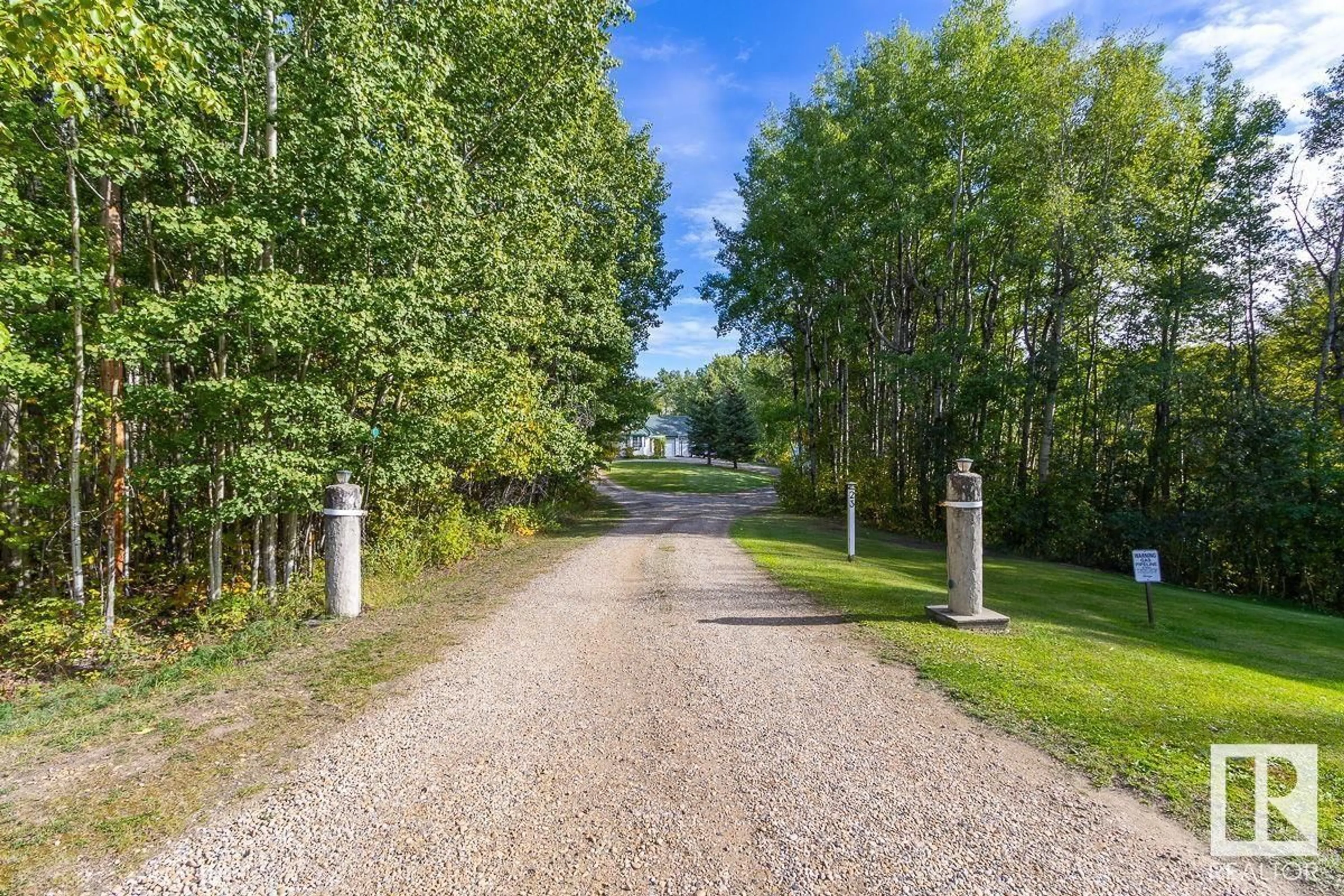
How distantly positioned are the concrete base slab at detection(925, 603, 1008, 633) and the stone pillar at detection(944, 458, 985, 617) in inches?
2.5

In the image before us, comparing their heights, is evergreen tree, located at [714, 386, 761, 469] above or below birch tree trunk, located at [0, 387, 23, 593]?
above

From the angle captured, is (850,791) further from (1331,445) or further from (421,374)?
(1331,445)

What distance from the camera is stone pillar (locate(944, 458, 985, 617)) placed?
563 centimetres

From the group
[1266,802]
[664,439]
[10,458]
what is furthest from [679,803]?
[664,439]

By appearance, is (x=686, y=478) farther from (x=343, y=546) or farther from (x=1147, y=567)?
(x=343, y=546)

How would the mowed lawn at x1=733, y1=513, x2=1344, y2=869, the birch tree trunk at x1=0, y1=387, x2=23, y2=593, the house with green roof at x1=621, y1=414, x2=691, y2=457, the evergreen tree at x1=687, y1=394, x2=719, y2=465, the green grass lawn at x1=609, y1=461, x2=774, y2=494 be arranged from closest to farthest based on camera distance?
the mowed lawn at x1=733, y1=513, x2=1344, y2=869
the birch tree trunk at x1=0, y1=387, x2=23, y2=593
the green grass lawn at x1=609, y1=461, x2=774, y2=494
the evergreen tree at x1=687, y1=394, x2=719, y2=465
the house with green roof at x1=621, y1=414, x2=691, y2=457

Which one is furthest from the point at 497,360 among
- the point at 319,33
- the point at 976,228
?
the point at 976,228

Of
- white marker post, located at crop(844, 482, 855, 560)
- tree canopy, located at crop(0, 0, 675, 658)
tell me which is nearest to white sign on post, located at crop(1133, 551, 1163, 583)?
white marker post, located at crop(844, 482, 855, 560)

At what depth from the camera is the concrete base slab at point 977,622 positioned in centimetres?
555

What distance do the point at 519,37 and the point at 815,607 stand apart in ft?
31.7

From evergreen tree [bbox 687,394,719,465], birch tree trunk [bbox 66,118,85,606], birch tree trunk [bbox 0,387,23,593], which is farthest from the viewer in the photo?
evergreen tree [bbox 687,394,719,465]

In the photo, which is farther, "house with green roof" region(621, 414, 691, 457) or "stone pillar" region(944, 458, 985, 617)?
"house with green roof" region(621, 414, 691, 457)

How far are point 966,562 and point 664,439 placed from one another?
59.1 metres

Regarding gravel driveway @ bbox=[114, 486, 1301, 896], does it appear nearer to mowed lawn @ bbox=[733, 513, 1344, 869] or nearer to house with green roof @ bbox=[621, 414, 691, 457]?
mowed lawn @ bbox=[733, 513, 1344, 869]
